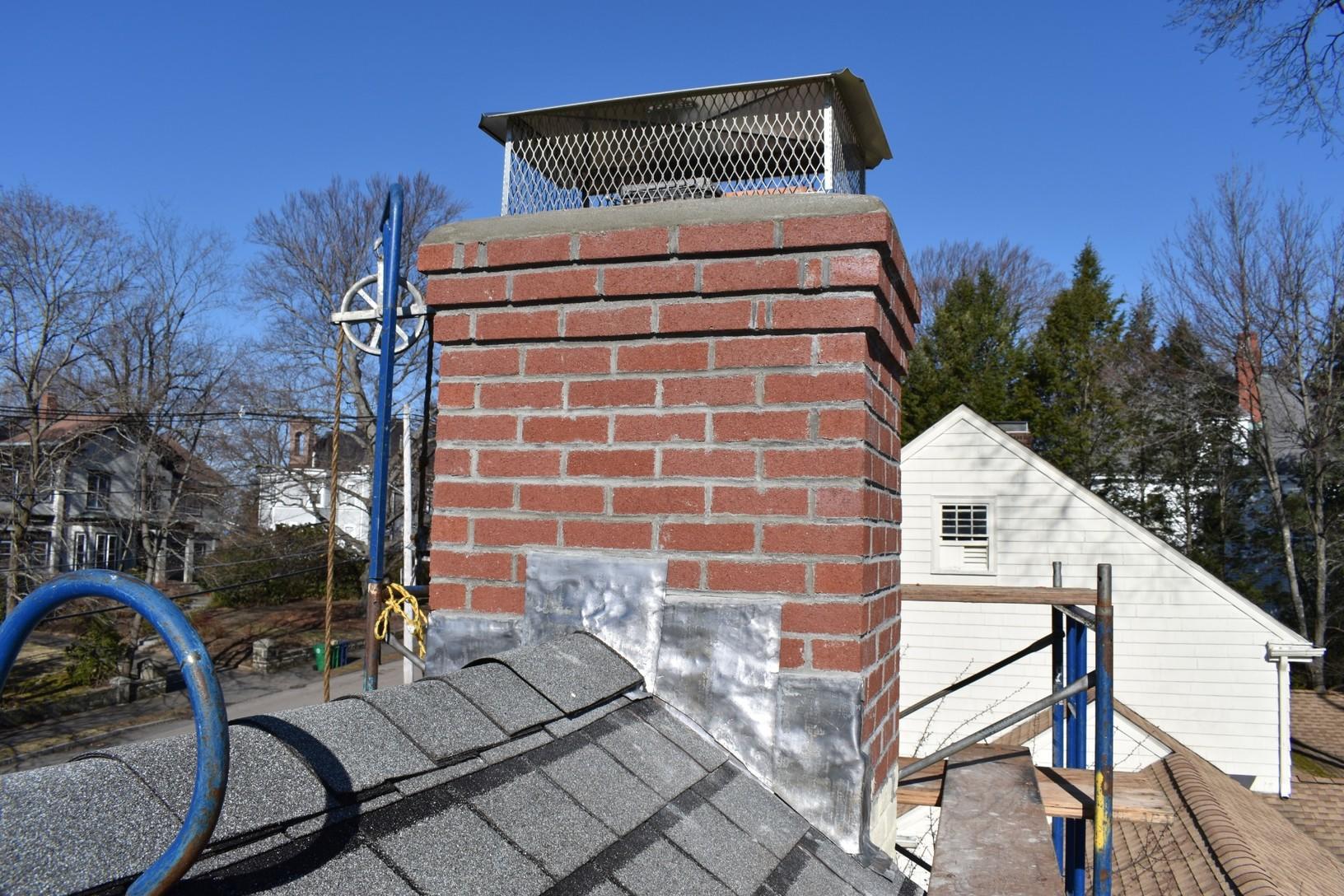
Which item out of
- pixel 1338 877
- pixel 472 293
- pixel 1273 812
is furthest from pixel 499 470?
pixel 1273 812

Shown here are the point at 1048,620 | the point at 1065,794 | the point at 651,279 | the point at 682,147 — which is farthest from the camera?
the point at 1048,620

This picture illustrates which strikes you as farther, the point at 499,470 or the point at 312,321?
the point at 312,321

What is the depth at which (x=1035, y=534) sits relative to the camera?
14.9 meters

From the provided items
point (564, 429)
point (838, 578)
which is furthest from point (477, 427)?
point (838, 578)

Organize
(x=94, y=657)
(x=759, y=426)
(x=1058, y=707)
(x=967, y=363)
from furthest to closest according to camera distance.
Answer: (x=967, y=363) < (x=94, y=657) < (x=1058, y=707) < (x=759, y=426)

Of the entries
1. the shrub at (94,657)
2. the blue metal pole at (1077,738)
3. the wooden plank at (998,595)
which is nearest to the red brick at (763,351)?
the wooden plank at (998,595)

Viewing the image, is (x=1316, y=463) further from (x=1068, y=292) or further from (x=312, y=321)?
(x=312, y=321)

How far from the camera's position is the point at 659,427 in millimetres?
2322

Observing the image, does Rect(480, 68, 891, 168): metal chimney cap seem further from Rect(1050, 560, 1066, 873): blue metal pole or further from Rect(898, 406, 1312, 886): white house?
Rect(898, 406, 1312, 886): white house

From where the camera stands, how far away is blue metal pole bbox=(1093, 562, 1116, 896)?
121 inches

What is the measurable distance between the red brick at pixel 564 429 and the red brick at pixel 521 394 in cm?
4

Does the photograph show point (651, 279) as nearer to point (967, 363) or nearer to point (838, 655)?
point (838, 655)

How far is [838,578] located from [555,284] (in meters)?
1.00

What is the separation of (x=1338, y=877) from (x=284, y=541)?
89.1ft
